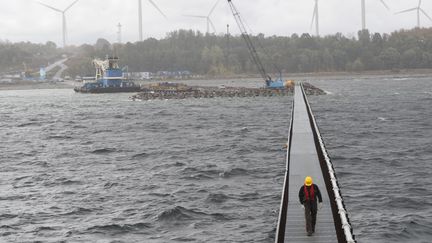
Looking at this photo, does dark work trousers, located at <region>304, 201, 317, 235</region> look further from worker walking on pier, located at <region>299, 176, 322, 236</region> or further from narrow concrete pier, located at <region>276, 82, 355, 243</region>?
narrow concrete pier, located at <region>276, 82, 355, 243</region>

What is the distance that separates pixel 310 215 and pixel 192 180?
70.6 ft

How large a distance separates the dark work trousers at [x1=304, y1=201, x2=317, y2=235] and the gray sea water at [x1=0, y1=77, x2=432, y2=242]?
248 inches

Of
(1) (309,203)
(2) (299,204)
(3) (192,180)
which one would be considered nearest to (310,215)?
(1) (309,203)

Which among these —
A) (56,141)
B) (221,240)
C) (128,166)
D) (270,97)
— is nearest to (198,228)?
(221,240)

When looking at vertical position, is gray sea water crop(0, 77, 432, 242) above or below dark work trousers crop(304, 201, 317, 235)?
below

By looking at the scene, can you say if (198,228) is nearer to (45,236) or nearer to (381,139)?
(45,236)

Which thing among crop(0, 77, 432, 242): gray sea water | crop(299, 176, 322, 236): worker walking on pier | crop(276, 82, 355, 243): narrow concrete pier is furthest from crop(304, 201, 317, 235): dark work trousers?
crop(0, 77, 432, 242): gray sea water

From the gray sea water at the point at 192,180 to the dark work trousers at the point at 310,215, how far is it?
630 cm

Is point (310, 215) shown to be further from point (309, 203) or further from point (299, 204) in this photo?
point (299, 204)

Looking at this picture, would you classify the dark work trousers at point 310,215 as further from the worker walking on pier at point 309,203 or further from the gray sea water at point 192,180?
the gray sea water at point 192,180

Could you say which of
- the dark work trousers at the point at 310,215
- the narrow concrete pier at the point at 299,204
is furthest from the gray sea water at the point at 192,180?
the dark work trousers at the point at 310,215

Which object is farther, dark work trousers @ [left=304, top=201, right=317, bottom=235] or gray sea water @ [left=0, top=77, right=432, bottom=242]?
gray sea water @ [left=0, top=77, right=432, bottom=242]

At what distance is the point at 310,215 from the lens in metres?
23.2

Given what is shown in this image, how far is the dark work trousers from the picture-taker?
75.9 ft
